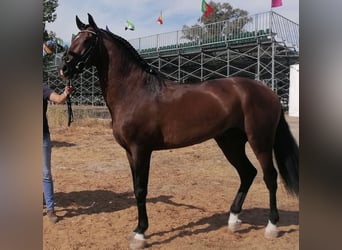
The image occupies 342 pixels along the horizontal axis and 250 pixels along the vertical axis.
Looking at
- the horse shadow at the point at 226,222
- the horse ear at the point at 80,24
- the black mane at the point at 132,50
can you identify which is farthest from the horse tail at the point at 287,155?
the horse ear at the point at 80,24

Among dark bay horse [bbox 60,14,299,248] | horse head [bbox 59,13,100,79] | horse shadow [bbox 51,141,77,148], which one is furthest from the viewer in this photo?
horse shadow [bbox 51,141,77,148]

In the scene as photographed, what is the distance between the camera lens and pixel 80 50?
238 centimetres

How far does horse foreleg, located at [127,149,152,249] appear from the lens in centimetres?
250

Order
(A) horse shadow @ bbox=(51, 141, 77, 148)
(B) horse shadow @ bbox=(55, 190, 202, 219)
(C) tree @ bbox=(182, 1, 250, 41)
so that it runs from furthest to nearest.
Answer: (A) horse shadow @ bbox=(51, 141, 77, 148) → (C) tree @ bbox=(182, 1, 250, 41) → (B) horse shadow @ bbox=(55, 190, 202, 219)

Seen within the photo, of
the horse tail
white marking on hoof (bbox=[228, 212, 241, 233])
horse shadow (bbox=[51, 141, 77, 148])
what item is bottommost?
white marking on hoof (bbox=[228, 212, 241, 233])

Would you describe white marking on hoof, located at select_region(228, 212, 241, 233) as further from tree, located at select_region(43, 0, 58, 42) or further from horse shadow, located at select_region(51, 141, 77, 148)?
horse shadow, located at select_region(51, 141, 77, 148)

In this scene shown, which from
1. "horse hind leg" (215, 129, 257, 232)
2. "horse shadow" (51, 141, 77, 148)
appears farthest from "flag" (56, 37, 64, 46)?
"horse shadow" (51, 141, 77, 148)

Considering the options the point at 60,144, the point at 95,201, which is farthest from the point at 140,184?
the point at 60,144

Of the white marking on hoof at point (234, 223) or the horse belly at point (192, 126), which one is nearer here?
the horse belly at point (192, 126)

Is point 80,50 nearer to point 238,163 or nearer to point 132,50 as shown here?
point 132,50

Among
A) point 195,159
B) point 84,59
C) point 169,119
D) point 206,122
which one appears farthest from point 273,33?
point 195,159

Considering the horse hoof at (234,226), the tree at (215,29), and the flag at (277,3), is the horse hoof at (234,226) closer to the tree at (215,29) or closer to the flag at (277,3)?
the flag at (277,3)

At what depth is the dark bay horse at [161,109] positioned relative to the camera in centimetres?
249

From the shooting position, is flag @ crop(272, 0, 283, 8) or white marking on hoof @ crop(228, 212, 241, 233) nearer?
flag @ crop(272, 0, 283, 8)
